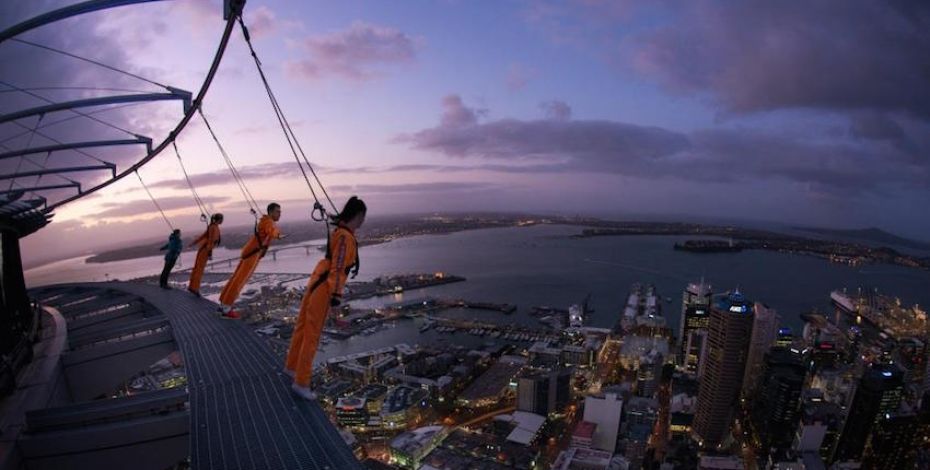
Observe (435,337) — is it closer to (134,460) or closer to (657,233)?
(134,460)

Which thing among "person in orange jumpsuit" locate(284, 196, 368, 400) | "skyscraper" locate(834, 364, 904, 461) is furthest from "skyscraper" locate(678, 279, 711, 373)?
"person in orange jumpsuit" locate(284, 196, 368, 400)

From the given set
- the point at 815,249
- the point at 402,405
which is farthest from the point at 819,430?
the point at 815,249

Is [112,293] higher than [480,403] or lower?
higher

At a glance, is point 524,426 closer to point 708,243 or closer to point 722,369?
point 722,369

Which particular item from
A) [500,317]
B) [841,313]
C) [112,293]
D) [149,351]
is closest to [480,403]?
[500,317]

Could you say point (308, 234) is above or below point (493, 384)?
above

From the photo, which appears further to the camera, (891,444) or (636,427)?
(891,444)

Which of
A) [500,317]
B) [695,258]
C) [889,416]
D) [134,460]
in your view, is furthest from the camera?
[695,258]
